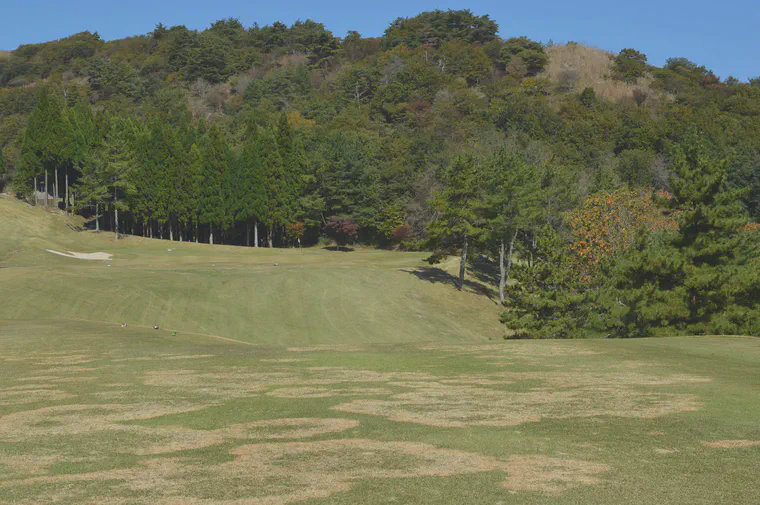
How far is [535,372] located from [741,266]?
27.6 metres

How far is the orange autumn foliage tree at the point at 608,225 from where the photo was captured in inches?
2446

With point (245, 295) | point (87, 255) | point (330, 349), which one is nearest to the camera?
point (330, 349)

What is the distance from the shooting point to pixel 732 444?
40.8ft

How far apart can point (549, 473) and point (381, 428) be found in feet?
13.0

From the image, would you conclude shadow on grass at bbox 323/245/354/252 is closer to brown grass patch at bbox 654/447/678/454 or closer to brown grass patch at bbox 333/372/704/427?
brown grass patch at bbox 333/372/704/427

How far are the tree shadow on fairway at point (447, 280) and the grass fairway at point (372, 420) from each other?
4291cm

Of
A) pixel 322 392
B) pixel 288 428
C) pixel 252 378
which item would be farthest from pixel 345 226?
pixel 288 428

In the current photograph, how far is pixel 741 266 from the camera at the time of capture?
43.0 m

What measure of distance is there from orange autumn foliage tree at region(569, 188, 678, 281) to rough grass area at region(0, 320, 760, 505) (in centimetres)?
3822

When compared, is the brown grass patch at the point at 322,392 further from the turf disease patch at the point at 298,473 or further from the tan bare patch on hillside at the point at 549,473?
the tan bare patch on hillside at the point at 549,473

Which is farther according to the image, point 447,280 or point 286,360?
point 447,280

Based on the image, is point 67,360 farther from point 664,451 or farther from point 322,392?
point 664,451

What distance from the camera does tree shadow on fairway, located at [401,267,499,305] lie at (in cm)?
7388

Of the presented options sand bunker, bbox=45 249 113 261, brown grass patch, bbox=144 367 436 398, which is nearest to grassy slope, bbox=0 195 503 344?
sand bunker, bbox=45 249 113 261
